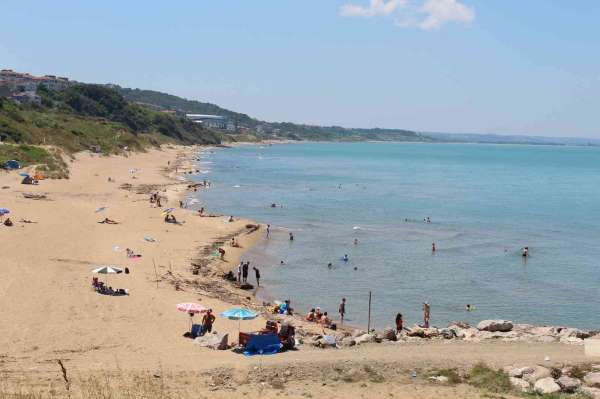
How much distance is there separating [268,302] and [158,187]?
129 feet

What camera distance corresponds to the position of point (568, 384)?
14.7 meters

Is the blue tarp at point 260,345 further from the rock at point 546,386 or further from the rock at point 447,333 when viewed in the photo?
the rock at point 546,386

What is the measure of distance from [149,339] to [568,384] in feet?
38.1

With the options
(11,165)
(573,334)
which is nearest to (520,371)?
(573,334)

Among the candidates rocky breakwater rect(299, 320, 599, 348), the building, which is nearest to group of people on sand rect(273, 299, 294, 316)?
rocky breakwater rect(299, 320, 599, 348)

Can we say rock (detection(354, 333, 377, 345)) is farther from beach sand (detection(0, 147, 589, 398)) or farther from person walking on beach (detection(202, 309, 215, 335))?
person walking on beach (detection(202, 309, 215, 335))

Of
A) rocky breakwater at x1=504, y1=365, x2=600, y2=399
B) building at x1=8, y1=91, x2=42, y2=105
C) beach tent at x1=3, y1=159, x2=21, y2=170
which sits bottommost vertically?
rocky breakwater at x1=504, y1=365, x2=600, y2=399

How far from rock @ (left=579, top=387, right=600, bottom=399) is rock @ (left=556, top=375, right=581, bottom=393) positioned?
0.16m

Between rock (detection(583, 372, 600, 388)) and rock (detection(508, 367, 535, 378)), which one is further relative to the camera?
rock (detection(508, 367, 535, 378))

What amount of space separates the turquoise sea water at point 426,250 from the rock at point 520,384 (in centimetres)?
1023

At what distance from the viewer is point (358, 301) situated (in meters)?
28.4

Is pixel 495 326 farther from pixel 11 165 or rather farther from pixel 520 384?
pixel 11 165

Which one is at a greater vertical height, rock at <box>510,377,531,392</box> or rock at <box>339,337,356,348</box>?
rock at <box>510,377,531,392</box>

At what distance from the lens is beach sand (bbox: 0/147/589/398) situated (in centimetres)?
1472
